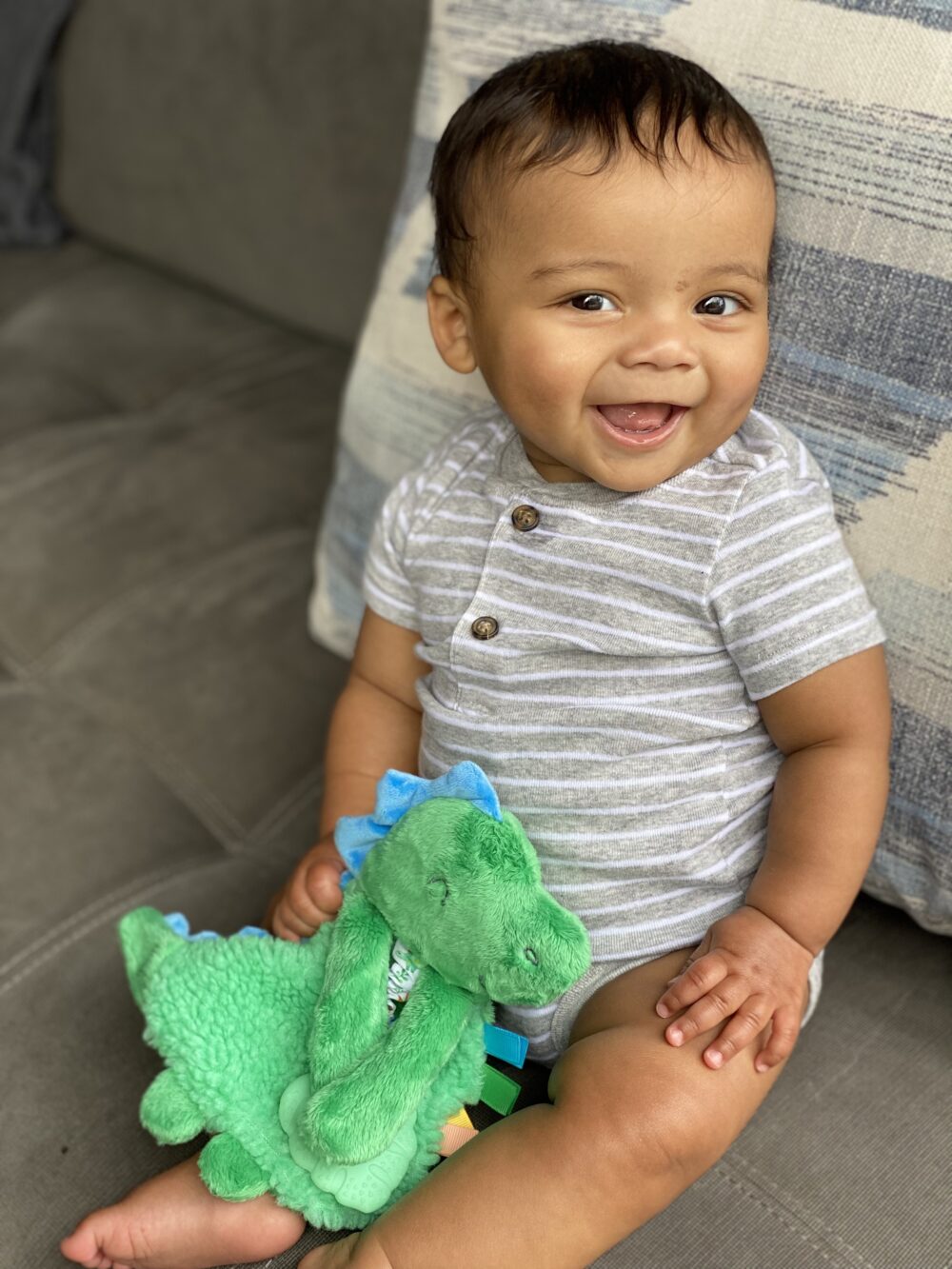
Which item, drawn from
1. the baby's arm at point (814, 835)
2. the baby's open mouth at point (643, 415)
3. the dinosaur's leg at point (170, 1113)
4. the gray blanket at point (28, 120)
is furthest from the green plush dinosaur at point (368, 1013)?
the gray blanket at point (28, 120)

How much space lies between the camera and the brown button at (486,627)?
2.94 feet

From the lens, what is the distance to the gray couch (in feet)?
2.72

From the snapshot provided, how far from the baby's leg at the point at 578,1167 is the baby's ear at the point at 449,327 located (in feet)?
1.56

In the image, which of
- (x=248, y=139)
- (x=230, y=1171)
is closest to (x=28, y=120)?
(x=248, y=139)

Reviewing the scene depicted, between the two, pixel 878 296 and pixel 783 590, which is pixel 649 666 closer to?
pixel 783 590

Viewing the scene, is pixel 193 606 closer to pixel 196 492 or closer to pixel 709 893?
pixel 196 492

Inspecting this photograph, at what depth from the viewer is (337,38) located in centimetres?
162

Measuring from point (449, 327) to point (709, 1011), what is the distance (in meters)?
0.50

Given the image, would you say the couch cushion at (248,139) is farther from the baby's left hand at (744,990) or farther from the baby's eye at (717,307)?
the baby's left hand at (744,990)

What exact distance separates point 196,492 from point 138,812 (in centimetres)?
52

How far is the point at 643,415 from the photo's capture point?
2.70 feet

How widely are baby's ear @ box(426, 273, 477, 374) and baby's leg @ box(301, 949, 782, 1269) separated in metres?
0.48

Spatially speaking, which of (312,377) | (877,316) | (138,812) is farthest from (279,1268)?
(312,377)

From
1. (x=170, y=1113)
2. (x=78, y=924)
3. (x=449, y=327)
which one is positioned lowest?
(x=78, y=924)
